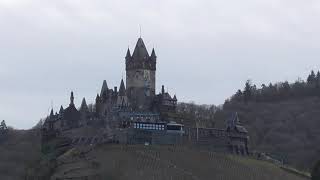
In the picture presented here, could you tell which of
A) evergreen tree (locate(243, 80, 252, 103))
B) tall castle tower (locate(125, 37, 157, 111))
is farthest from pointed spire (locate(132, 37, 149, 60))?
evergreen tree (locate(243, 80, 252, 103))

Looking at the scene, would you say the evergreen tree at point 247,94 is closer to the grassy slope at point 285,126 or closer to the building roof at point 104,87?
the grassy slope at point 285,126

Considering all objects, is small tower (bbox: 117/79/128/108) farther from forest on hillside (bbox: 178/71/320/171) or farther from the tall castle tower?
forest on hillside (bbox: 178/71/320/171)

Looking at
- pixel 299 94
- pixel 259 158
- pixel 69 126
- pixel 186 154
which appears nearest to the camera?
pixel 186 154

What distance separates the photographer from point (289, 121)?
7264 inches

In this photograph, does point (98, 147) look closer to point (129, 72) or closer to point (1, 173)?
point (129, 72)

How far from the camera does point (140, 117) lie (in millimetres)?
115000

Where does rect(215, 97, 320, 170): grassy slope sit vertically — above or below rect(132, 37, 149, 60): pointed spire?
below

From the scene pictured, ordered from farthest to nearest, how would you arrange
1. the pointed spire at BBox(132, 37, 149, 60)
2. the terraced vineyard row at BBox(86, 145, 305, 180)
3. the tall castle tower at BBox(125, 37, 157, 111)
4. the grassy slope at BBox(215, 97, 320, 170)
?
the grassy slope at BBox(215, 97, 320, 170) → the pointed spire at BBox(132, 37, 149, 60) → the tall castle tower at BBox(125, 37, 157, 111) → the terraced vineyard row at BBox(86, 145, 305, 180)

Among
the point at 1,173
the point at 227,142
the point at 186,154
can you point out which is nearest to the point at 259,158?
the point at 227,142

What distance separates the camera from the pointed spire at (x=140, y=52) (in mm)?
127688

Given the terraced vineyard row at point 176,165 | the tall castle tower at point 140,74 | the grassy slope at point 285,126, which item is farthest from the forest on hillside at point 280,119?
the terraced vineyard row at point 176,165

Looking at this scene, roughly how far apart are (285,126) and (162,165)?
8413 cm

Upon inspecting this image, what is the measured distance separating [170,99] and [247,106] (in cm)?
7050

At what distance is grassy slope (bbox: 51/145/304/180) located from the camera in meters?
97.4
